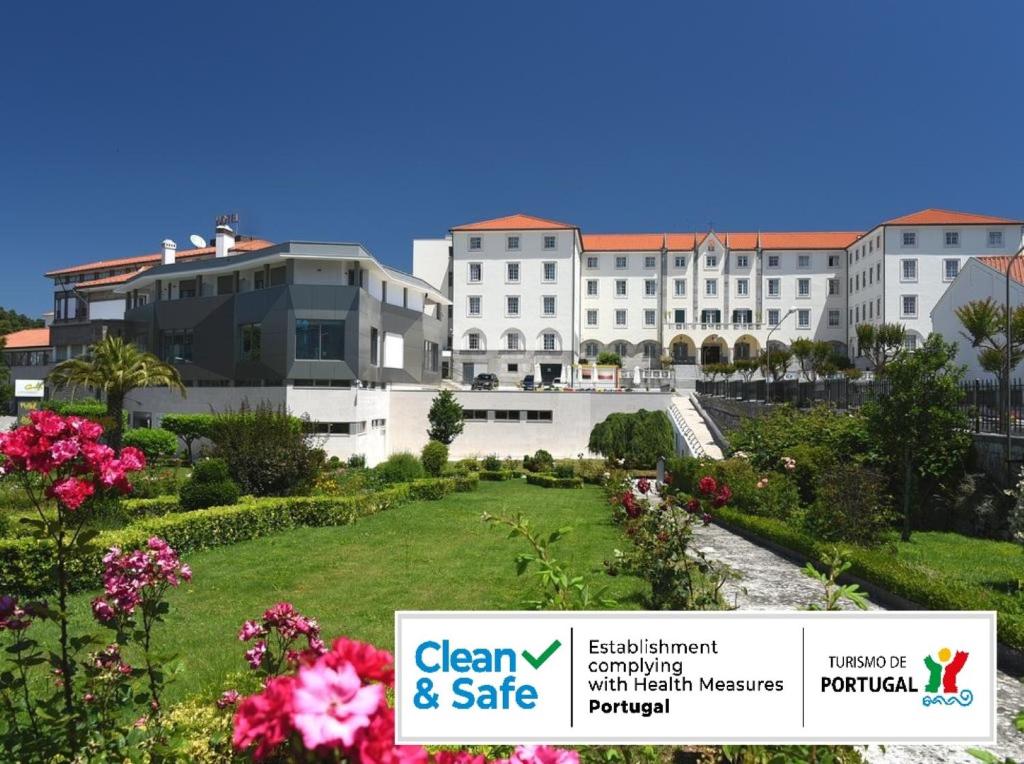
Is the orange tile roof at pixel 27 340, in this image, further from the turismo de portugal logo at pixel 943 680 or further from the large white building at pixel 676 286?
the turismo de portugal logo at pixel 943 680

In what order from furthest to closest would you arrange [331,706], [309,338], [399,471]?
[309,338], [399,471], [331,706]

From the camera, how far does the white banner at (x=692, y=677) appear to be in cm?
198

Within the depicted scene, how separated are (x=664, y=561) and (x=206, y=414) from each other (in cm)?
3061

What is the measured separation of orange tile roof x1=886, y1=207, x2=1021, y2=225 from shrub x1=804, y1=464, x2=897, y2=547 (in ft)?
172

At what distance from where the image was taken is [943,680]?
6.67 ft

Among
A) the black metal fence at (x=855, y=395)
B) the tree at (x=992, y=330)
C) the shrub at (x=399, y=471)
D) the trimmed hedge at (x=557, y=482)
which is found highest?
the tree at (x=992, y=330)

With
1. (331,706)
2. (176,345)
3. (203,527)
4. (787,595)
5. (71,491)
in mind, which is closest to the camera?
(331,706)

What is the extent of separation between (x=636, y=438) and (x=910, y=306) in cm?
3775

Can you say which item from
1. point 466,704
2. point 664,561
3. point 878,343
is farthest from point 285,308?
point 878,343

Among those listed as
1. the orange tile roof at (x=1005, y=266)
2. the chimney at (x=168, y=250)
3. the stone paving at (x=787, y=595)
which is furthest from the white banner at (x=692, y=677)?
the chimney at (x=168, y=250)

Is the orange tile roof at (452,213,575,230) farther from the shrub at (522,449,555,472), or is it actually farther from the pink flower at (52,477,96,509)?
the pink flower at (52,477,96,509)

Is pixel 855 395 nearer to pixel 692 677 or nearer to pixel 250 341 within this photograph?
pixel 692 677

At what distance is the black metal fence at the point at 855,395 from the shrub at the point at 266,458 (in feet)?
→ 51.9

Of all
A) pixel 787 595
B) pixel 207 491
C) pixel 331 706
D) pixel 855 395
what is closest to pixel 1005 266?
pixel 855 395
